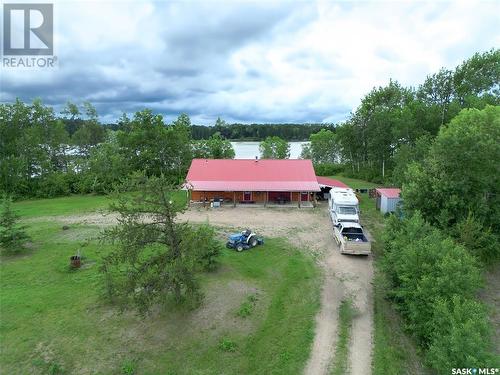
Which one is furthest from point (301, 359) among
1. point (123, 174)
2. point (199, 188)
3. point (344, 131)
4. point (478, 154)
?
point (344, 131)

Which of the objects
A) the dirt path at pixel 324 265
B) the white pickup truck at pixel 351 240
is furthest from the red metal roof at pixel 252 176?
the white pickup truck at pixel 351 240

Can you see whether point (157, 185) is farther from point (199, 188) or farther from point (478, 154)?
point (199, 188)

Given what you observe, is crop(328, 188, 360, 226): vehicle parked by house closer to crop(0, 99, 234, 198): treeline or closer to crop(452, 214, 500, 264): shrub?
crop(452, 214, 500, 264): shrub

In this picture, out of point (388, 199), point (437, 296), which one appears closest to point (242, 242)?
point (437, 296)

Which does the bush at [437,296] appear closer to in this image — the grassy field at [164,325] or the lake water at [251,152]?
the grassy field at [164,325]
